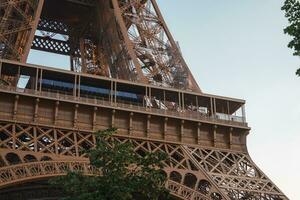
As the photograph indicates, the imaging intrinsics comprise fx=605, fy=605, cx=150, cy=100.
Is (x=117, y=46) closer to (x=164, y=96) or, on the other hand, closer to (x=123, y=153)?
(x=164, y=96)

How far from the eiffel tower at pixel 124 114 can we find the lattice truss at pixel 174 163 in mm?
54

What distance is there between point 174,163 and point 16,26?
13911 mm

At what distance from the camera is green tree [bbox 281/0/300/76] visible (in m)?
16.8

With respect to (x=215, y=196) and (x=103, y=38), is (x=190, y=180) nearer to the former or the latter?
(x=215, y=196)

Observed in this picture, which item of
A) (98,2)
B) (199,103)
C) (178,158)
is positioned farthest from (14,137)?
(98,2)

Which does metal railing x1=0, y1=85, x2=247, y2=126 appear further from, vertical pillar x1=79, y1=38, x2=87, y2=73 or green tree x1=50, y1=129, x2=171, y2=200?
green tree x1=50, y1=129, x2=171, y2=200

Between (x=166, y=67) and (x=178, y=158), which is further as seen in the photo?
(x=166, y=67)

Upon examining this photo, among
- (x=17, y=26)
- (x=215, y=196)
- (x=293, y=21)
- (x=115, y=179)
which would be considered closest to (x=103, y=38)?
(x=17, y=26)

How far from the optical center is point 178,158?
1340 inches

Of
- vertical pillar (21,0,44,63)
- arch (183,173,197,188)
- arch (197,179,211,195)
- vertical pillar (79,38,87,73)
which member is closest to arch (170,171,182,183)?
arch (183,173,197,188)

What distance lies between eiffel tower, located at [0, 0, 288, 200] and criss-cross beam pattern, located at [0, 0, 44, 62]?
0.07 meters

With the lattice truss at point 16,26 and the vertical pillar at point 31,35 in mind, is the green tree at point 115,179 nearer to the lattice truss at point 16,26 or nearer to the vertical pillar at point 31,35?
the vertical pillar at point 31,35

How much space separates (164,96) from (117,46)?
20.8ft

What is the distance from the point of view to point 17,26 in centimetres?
3850
